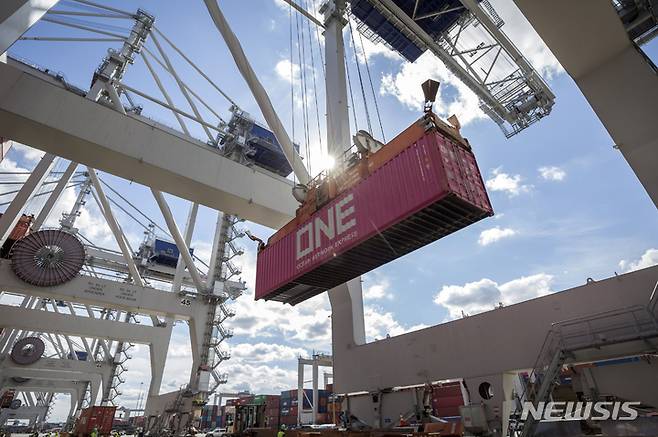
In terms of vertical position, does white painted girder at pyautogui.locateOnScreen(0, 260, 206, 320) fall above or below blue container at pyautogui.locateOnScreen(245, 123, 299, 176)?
below

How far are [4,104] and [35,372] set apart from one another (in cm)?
3509

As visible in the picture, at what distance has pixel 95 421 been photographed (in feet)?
77.5

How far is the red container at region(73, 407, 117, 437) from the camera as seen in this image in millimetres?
23297

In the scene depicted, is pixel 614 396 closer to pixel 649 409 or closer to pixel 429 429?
pixel 649 409

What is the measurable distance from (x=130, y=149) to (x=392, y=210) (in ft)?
29.0

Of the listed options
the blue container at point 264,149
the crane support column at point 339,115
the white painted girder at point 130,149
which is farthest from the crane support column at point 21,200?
the crane support column at point 339,115

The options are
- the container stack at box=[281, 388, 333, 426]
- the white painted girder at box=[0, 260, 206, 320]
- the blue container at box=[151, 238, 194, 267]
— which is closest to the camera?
the white painted girder at box=[0, 260, 206, 320]

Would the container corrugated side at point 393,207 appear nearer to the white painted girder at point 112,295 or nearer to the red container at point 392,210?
the red container at point 392,210

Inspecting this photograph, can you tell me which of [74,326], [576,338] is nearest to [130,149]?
[576,338]

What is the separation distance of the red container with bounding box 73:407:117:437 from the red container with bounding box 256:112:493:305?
70.2ft

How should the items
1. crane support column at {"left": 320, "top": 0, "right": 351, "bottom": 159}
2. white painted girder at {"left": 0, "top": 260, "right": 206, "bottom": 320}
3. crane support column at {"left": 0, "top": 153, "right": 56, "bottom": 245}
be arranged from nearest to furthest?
crane support column at {"left": 320, "top": 0, "right": 351, "bottom": 159} → crane support column at {"left": 0, "top": 153, "right": 56, "bottom": 245} → white painted girder at {"left": 0, "top": 260, "right": 206, "bottom": 320}

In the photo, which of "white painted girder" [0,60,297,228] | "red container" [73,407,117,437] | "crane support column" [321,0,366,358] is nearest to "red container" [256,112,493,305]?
"white painted girder" [0,60,297,228]

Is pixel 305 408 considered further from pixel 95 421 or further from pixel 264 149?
pixel 264 149

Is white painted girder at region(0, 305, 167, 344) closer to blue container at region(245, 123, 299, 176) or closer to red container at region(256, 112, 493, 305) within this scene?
blue container at region(245, 123, 299, 176)
